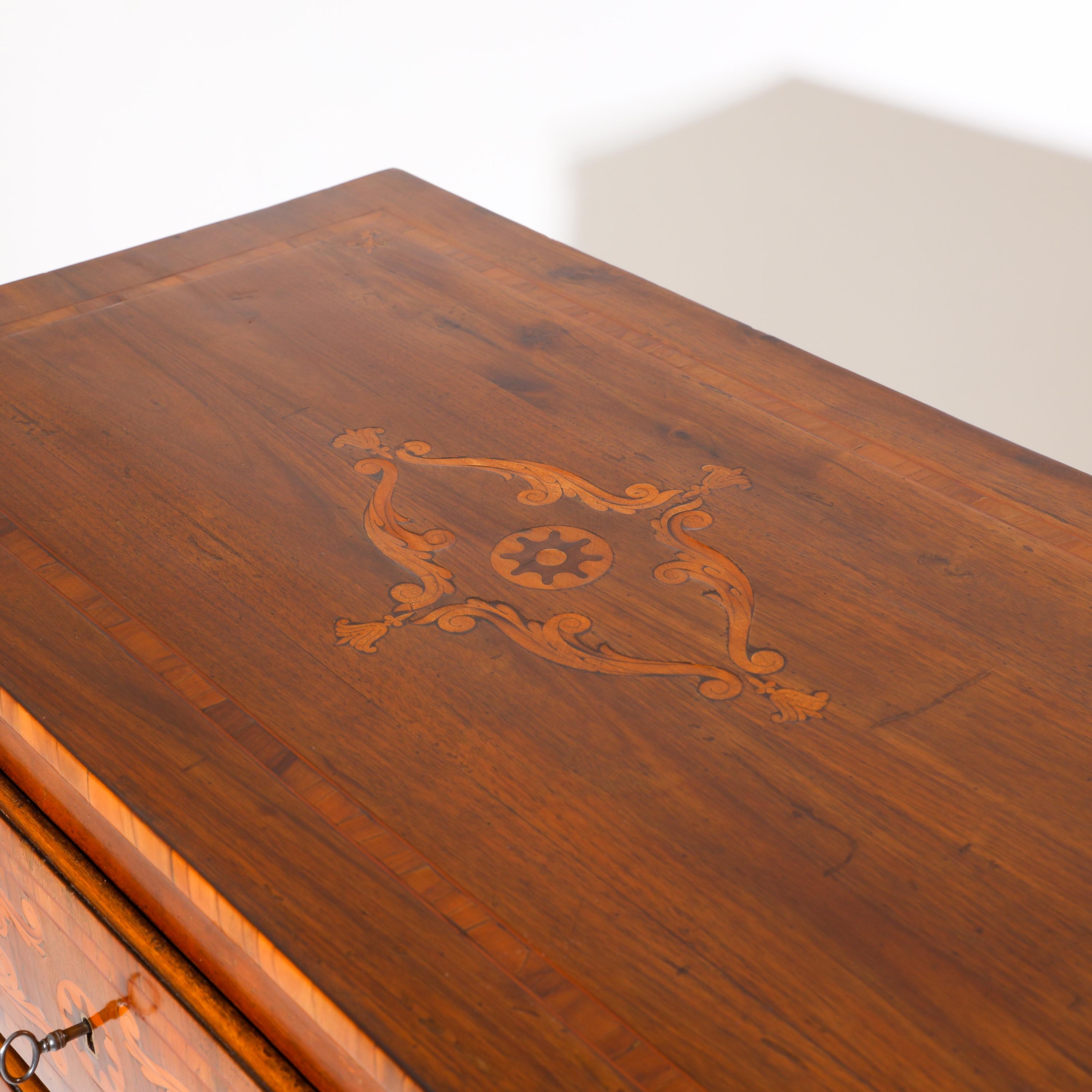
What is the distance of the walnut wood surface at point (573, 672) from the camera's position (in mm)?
690

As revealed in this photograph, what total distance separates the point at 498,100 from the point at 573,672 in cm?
189

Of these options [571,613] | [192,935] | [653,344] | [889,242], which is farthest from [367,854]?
[889,242]

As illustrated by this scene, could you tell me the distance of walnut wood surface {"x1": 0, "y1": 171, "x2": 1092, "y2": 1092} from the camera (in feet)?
2.26

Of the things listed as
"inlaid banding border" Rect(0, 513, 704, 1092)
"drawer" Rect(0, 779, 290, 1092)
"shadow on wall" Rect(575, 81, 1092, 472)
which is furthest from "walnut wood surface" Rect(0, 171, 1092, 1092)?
"shadow on wall" Rect(575, 81, 1092, 472)

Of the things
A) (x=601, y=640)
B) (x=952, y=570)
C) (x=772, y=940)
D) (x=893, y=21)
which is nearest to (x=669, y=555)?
(x=601, y=640)

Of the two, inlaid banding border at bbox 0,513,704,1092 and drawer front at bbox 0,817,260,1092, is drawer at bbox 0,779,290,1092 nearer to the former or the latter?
drawer front at bbox 0,817,260,1092

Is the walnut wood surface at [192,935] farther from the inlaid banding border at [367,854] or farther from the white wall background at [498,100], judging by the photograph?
the white wall background at [498,100]

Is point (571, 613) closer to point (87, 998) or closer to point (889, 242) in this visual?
point (87, 998)

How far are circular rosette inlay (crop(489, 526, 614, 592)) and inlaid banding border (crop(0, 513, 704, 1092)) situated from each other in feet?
0.84

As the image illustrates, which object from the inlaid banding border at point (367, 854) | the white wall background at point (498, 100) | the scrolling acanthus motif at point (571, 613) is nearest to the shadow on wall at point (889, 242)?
the white wall background at point (498, 100)

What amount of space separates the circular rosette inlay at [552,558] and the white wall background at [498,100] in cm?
133

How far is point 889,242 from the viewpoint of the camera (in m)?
2.20

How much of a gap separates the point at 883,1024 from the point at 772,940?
7 cm

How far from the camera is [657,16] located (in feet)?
7.53
